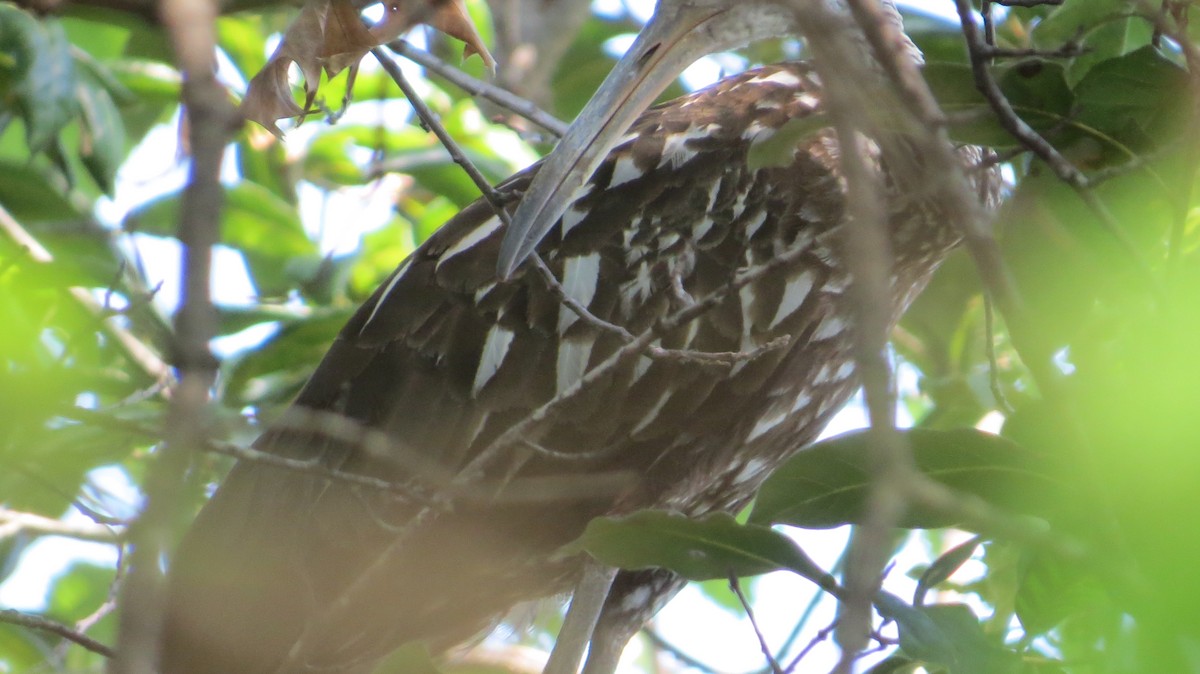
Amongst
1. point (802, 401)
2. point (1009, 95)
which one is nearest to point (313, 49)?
point (1009, 95)

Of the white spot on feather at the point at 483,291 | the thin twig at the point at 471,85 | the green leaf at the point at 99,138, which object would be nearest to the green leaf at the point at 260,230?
the green leaf at the point at 99,138

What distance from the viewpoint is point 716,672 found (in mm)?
3133

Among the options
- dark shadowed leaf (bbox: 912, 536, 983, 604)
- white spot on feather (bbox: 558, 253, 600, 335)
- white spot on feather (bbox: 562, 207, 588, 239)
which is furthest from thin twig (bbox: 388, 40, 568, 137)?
dark shadowed leaf (bbox: 912, 536, 983, 604)

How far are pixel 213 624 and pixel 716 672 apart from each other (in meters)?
1.20

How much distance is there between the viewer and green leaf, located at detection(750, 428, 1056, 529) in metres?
2.04

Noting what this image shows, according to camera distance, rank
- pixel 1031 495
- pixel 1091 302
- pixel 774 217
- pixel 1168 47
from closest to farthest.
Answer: pixel 1031 495 → pixel 1091 302 → pixel 1168 47 → pixel 774 217

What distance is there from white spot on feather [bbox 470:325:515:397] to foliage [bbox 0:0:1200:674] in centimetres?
Answer: 58

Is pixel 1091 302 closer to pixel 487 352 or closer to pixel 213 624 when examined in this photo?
pixel 487 352

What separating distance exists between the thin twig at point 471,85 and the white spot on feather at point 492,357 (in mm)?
505

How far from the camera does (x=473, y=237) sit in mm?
3076

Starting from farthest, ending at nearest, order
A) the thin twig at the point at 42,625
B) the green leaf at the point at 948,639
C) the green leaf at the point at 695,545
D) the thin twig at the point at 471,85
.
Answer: the thin twig at the point at 471,85 → the thin twig at the point at 42,625 → the green leaf at the point at 695,545 → the green leaf at the point at 948,639

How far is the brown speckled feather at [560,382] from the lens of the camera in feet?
9.53

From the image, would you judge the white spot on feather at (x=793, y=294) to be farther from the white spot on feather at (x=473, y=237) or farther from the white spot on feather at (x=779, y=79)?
the white spot on feather at (x=473, y=237)

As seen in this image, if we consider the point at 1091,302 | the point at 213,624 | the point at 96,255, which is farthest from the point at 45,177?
the point at 1091,302
